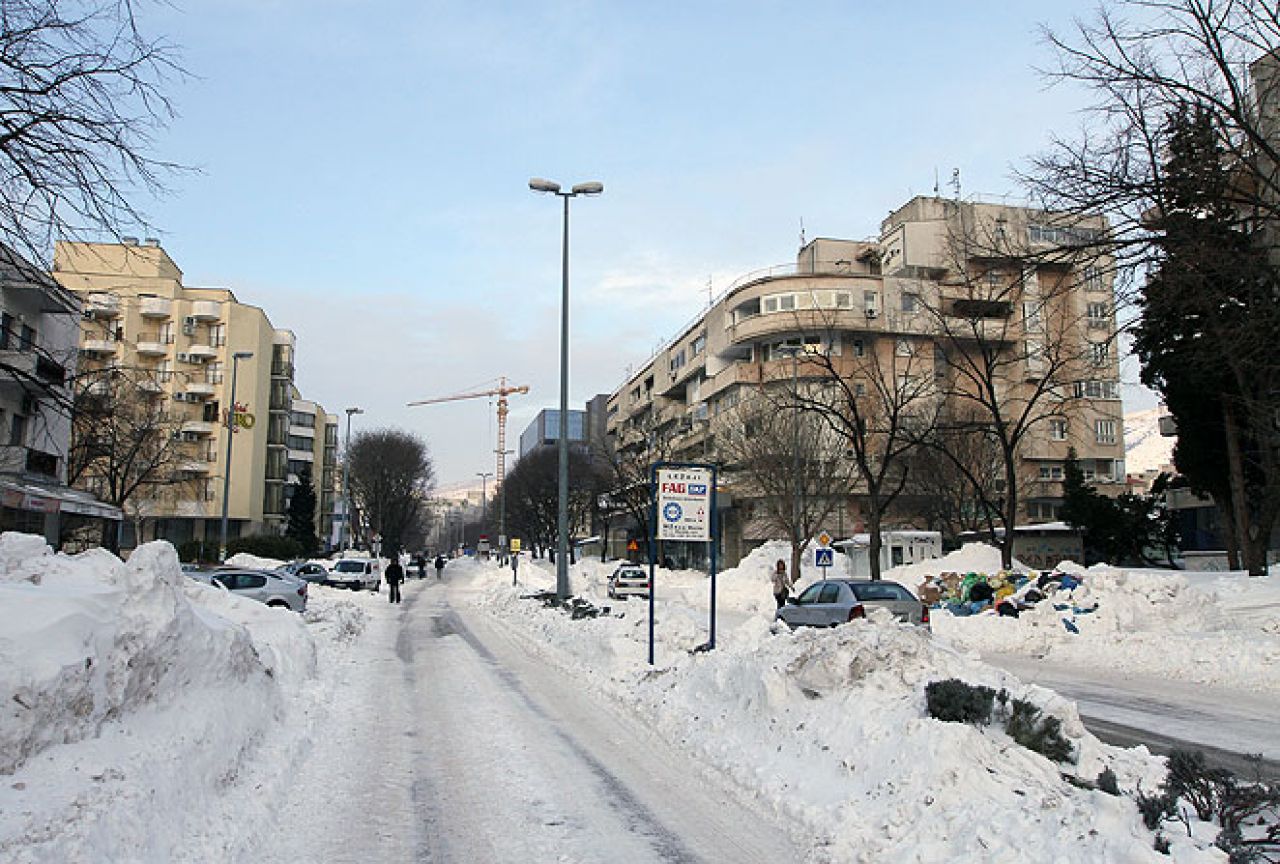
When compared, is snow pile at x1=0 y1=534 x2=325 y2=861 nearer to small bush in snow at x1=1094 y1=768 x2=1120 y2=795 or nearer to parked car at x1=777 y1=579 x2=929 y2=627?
small bush in snow at x1=1094 y1=768 x2=1120 y2=795

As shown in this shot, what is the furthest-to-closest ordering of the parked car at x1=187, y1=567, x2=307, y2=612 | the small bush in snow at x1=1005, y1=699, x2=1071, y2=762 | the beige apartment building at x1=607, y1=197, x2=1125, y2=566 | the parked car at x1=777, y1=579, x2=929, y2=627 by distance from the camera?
the beige apartment building at x1=607, y1=197, x2=1125, y2=566 → the parked car at x1=187, y1=567, x2=307, y2=612 → the parked car at x1=777, y1=579, x2=929, y2=627 → the small bush in snow at x1=1005, y1=699, x2=1071, y2=762

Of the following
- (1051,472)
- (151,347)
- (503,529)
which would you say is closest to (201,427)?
(151,347)

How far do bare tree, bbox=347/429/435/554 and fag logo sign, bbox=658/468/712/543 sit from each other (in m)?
62.1

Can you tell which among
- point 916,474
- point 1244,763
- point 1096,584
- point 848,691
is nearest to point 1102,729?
point 1244,763

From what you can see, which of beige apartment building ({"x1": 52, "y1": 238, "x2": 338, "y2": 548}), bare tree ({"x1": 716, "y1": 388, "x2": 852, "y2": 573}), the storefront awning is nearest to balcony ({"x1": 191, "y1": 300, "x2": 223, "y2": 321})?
beige apartment building ({"x1": 52, "y1": 238, "x2": 338, "y2": 548})

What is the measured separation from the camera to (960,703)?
7434 millimetres

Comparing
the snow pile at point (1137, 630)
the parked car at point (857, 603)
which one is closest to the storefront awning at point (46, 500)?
the parked car at point (857, 603)

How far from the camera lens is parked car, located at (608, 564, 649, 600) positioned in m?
36.8

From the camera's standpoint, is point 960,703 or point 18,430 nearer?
point 960,703

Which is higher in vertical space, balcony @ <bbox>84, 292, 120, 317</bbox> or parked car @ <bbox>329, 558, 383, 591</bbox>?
balcony @ <bbox>84, 292, 120, 317</bbox>

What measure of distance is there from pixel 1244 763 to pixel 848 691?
140 inches

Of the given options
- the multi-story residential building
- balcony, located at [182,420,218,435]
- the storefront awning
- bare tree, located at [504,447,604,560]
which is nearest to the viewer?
the multi-story residential building

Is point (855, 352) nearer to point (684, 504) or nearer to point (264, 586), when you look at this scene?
point (264, 586)

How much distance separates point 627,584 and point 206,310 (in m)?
54.2
